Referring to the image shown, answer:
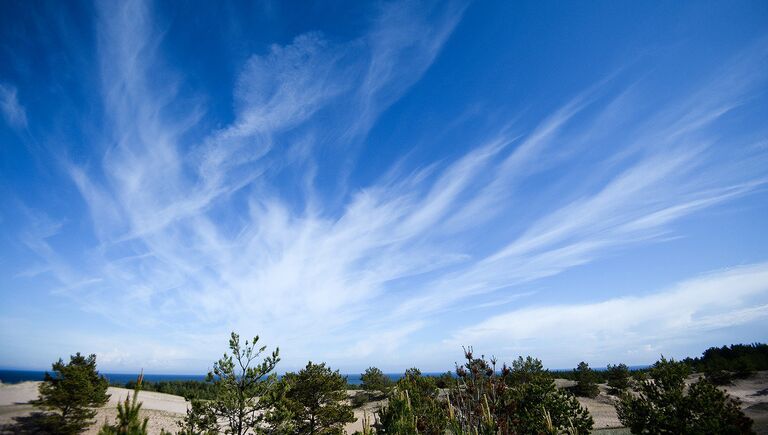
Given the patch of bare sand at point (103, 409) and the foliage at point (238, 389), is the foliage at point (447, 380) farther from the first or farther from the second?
the patch of bare sand at point (103, 409)

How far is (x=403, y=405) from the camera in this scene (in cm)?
1080

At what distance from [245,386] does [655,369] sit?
57.3 feet

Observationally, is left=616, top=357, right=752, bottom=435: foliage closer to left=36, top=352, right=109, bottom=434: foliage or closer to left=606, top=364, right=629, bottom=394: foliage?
left=606, top=364, right=629, bottom=394: foliage

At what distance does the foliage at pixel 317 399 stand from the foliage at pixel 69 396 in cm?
1183

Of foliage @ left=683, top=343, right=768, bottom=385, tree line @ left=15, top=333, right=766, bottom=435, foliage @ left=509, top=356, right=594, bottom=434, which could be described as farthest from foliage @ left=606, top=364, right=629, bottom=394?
foliage @ left=509, top=356, right=594, bottom=434

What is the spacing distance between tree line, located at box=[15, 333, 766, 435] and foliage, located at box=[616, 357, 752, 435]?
Answer: 35 millimetres

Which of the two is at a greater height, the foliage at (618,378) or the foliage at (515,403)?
the foliage at (515,403)

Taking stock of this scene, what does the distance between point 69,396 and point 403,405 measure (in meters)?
21.2

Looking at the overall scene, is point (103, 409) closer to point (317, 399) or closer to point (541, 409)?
point (317, 399)

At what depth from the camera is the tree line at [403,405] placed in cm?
1094

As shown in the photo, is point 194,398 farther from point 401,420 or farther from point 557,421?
point 557,421

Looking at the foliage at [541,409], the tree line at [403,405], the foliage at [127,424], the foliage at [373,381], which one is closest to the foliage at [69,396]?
the tree line at [403,405]

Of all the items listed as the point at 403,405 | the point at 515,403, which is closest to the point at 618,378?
the point at 515,403

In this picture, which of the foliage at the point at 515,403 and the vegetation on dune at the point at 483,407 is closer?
the vegetation on dune at the point at 483,407
